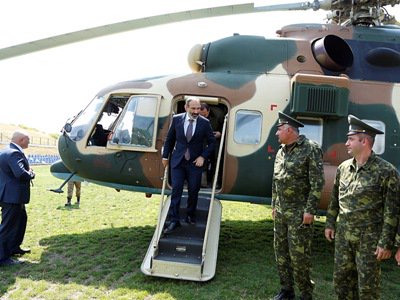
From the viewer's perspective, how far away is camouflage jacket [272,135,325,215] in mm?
4398

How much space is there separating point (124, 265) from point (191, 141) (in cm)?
213

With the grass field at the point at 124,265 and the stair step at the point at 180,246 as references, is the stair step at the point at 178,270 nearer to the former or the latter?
the grass field at the point at 124,265

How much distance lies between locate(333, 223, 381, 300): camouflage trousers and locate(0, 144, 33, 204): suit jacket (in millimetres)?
4346

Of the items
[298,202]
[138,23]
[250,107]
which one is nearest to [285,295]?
[298,202]

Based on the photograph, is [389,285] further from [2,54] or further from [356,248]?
[2,54]

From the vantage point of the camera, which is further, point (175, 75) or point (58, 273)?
point (175, 75)

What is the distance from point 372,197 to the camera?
3682 millimetres

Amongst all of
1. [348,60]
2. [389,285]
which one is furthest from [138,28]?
[389,285]

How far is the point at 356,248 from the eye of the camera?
3.76 m

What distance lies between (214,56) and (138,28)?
146 cm

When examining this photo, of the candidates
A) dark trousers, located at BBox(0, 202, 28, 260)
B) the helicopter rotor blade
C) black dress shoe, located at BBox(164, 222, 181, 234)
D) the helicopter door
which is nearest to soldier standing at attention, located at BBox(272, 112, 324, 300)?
black dress shoe, located at BBox(164, 222, 181, 234)

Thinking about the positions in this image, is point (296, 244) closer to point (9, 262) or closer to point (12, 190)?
point (12, 190)

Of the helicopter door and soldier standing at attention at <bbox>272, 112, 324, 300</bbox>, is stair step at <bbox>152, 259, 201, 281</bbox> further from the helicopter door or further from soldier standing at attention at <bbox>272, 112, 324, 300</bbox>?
the helicopter door

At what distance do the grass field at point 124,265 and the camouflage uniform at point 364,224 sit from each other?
1.36 metres
